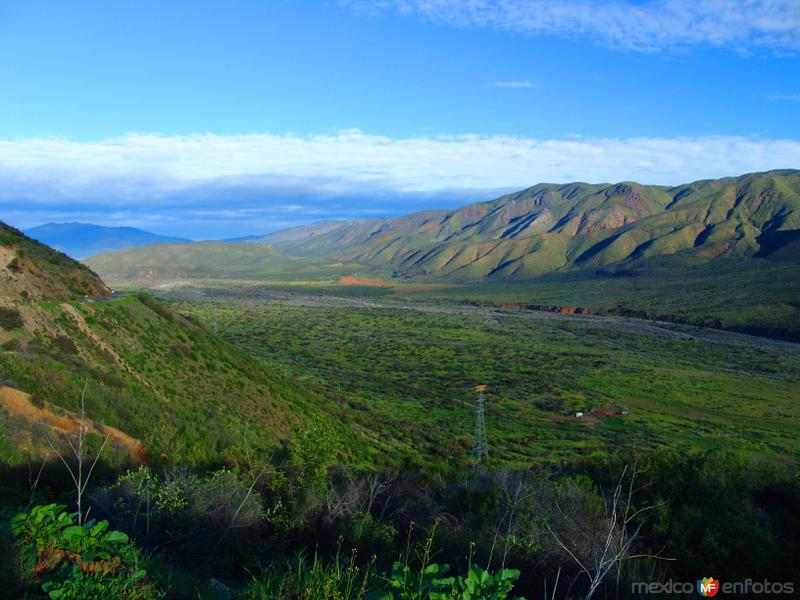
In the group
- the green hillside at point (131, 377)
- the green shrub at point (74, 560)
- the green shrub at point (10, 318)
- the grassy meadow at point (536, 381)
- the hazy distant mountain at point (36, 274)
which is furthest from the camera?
the grassy meadow at point (536, 381)

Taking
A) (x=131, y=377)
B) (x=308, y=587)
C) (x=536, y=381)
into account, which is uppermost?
(x=308, y=587)

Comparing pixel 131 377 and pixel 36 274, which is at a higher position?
pixel 36 274

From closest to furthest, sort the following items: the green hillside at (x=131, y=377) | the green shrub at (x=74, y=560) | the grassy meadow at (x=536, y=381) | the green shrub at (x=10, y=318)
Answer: the green shrub at (x=74, y=560)
the green hillside at (x=131, y=377)
the green shrub at (x=10, y=318)
the grassy meadow at (x=536, y=381)

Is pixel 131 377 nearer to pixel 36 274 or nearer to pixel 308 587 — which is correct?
pixel 36 274

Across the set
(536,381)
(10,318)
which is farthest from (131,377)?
(536,381)

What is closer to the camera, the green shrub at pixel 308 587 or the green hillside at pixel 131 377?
the green shrub at pixel 308 587

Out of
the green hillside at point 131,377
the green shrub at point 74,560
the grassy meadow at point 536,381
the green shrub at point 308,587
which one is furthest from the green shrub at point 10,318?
the green shrub at point 308,587

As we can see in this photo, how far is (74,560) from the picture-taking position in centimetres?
596

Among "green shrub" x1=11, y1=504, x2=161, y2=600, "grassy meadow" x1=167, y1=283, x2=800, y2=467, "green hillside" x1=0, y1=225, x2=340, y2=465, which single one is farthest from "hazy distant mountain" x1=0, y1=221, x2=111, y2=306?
"green shrub" x1=11, y1=504, x2=161, y2=600

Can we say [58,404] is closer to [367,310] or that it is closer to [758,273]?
[367,310]

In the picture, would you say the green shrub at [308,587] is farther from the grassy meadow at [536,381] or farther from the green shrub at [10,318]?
the green shrub at [10,318]

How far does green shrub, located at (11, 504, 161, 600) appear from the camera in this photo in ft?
17.1

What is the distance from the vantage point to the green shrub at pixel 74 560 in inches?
205

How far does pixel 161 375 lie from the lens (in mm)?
29109
